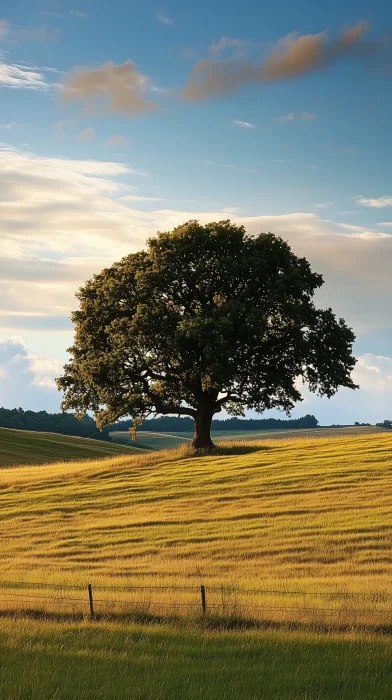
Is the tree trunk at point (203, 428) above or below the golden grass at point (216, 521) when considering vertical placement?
above

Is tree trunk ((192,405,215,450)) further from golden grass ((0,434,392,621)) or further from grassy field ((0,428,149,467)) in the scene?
grassy field ((0,428,149,467))

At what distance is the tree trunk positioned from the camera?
55.7 metres

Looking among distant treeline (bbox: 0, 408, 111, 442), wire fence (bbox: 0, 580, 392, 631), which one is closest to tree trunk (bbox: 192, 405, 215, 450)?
wire fence (bbox: 0, 580, 392, 631)

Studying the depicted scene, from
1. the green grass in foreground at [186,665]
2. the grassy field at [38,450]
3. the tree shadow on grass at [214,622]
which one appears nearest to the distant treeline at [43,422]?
the grassy field at [38,450]

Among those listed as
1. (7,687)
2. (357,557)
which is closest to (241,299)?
(357,557)

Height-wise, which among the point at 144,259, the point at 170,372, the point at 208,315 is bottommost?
the point at 170,372

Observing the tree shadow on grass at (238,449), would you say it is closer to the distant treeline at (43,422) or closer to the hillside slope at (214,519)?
the hillside slope at (214,519)

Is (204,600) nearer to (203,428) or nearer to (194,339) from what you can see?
(194,339)

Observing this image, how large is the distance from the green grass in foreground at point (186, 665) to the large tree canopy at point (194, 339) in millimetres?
34242

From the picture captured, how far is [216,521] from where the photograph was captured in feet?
112

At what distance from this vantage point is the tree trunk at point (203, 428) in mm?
55662

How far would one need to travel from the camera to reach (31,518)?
129 ft

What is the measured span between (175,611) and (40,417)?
512 feet

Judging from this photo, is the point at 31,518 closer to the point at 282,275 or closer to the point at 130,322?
the point at 130,322
